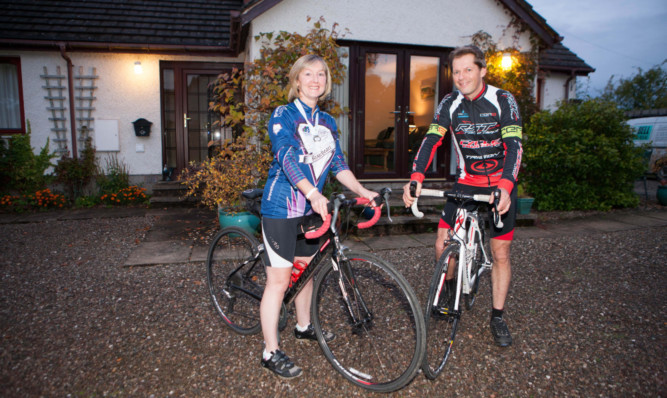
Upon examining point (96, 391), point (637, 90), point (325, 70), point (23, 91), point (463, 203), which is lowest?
point (96, 391)

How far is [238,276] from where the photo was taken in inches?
117

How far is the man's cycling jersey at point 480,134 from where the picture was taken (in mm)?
2641

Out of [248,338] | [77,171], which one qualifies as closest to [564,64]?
[248,338]

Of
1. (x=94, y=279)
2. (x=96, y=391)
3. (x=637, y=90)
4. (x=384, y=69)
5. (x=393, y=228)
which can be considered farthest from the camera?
(x=637, y=90)

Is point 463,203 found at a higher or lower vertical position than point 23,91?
lower

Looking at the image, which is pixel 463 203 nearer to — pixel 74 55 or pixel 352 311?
pixel 352 311

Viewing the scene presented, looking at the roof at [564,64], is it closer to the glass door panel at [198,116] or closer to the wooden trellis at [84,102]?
the glass door panel at [198,116]

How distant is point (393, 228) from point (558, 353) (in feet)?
10.8

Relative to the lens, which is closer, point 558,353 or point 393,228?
point 558,353

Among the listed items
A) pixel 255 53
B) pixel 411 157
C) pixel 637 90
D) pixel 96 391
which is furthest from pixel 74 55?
pixel 637 90

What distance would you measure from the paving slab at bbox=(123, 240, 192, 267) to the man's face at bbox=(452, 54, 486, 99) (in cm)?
345

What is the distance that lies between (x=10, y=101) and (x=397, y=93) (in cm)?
834

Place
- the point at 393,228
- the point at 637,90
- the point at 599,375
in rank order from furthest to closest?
the point at 637,90 → the point at 393,228 → the point at 599,375

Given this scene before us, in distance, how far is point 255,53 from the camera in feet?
22.9
